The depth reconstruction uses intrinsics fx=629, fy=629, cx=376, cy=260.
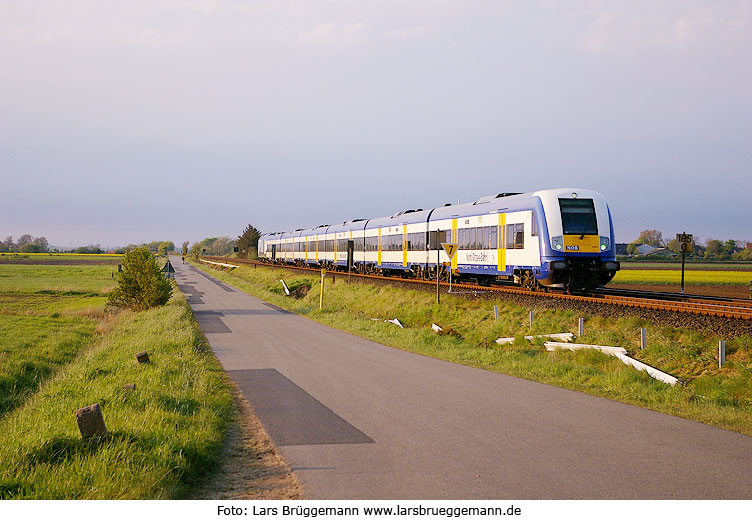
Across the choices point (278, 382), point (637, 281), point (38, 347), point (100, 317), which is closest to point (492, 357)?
point (278, 382)

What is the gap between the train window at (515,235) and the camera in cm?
2256

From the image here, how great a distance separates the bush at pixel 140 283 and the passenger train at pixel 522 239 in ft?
43.5

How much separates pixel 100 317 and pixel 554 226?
2425 cm

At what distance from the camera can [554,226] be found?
69.3ft

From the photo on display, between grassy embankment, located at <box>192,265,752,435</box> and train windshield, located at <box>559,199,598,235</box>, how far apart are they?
3.31 metres

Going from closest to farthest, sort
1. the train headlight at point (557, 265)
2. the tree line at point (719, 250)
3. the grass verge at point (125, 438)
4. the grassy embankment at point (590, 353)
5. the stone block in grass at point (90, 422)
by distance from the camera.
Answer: the grass verge at point (125, 438) → the stone block in grass at point (90, 422) → the grassy embankment at point (590, 353) → the train headlight at point (557, 265) → the tree line at point (719, 250)

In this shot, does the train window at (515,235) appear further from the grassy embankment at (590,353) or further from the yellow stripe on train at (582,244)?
the grassy embankment at (590,353)

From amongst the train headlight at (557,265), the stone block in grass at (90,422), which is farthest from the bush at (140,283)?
the stone block in grass at (90,422)

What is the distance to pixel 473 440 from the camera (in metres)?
7.72

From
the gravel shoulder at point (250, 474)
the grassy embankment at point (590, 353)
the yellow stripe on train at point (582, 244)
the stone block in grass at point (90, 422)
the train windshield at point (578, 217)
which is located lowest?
the grassy embankment at point (590, 353)

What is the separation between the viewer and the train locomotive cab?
69.1 feet

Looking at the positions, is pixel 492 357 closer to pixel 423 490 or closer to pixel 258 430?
pixel 258 430

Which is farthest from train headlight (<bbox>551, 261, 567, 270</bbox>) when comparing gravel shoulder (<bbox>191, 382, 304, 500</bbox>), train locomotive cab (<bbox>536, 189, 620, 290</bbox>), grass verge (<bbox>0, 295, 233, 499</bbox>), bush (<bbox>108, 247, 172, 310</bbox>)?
bush (<bbox>108, 247, 172, 310</bbox>)

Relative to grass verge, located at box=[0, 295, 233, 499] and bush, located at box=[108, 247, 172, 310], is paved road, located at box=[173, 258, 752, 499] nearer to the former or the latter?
grass verge, located at box=[0, 295, 233, 499]
